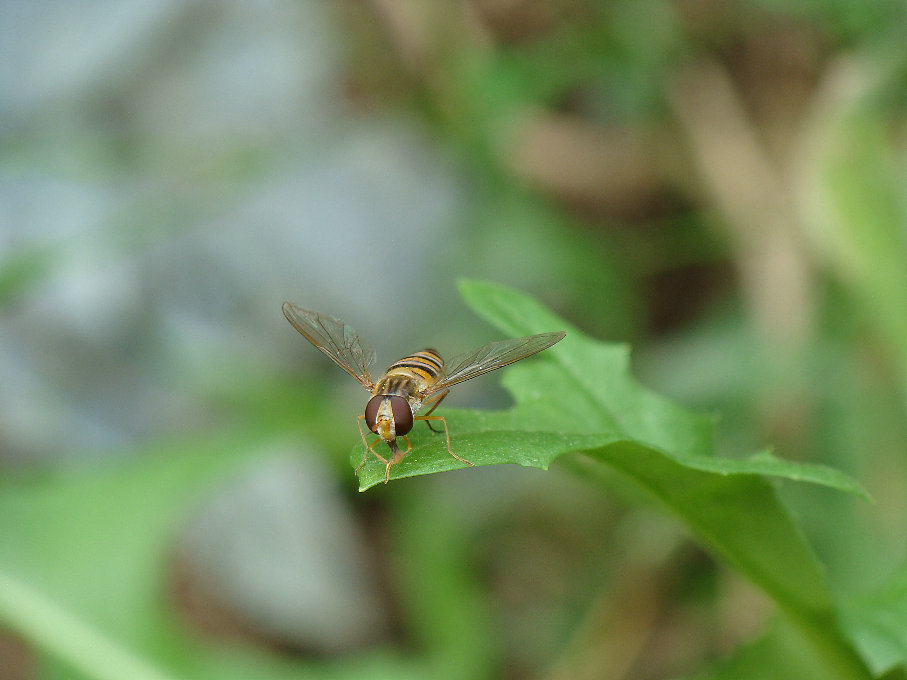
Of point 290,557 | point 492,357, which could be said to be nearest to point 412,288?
point 290,557

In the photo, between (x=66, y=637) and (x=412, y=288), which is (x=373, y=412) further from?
(x=412, y=288)

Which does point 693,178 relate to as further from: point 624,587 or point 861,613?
point 861,613

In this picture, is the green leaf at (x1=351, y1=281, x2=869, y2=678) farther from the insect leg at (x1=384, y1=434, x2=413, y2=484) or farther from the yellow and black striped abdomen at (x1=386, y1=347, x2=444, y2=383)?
the yellow and black striped abdomen at (x1=386, y1=347, x2=444, y2=383)

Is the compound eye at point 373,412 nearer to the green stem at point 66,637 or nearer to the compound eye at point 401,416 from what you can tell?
the compound eye at point 401,416

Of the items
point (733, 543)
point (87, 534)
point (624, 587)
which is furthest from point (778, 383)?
point (87, 534)

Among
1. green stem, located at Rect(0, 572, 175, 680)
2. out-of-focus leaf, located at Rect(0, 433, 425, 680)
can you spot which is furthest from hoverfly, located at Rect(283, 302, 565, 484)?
green stem, located at Rect(0, 572, 175, 680)

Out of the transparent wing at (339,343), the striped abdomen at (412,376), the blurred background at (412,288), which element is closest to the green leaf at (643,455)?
the striped abdomen at (412,376)
